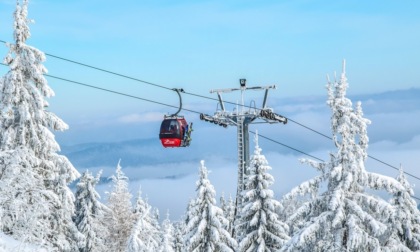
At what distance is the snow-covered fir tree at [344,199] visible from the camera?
20.8m

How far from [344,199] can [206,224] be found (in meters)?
14.9

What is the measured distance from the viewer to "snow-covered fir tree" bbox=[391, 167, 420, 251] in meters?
30.5

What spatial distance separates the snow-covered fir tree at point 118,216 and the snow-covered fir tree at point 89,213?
103 cm

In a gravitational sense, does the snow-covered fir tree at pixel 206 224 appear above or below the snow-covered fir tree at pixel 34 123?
below

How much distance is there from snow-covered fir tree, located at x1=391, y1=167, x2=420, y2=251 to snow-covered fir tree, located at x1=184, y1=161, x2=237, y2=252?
941cm

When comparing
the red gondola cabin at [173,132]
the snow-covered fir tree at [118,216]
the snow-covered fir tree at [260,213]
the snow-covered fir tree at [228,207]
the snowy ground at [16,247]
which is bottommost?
the snow-covered fir tree at [228,207]

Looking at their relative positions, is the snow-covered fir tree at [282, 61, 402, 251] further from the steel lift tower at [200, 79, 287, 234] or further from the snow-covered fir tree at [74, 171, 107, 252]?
the snow-covered fir tree at [74, 171, 107, 252]

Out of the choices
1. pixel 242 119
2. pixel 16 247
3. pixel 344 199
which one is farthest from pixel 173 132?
pixel 16 247

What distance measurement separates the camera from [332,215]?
69.5 ft

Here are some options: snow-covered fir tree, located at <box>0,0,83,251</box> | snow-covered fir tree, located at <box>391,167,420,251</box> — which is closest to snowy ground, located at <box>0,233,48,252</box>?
snow-covered fir tree, located at <box>0,0,83,251</box>

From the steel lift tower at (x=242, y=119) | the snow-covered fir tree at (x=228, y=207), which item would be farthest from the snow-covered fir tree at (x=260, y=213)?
the snow-covered fir tree at (x=228, y=207)

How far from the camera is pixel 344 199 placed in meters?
21.2

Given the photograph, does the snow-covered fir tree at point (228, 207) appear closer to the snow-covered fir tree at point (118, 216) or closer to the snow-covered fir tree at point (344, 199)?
the snow-covered fir tree at point (118, 216)

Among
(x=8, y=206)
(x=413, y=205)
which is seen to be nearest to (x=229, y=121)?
(x=413, y=205)
